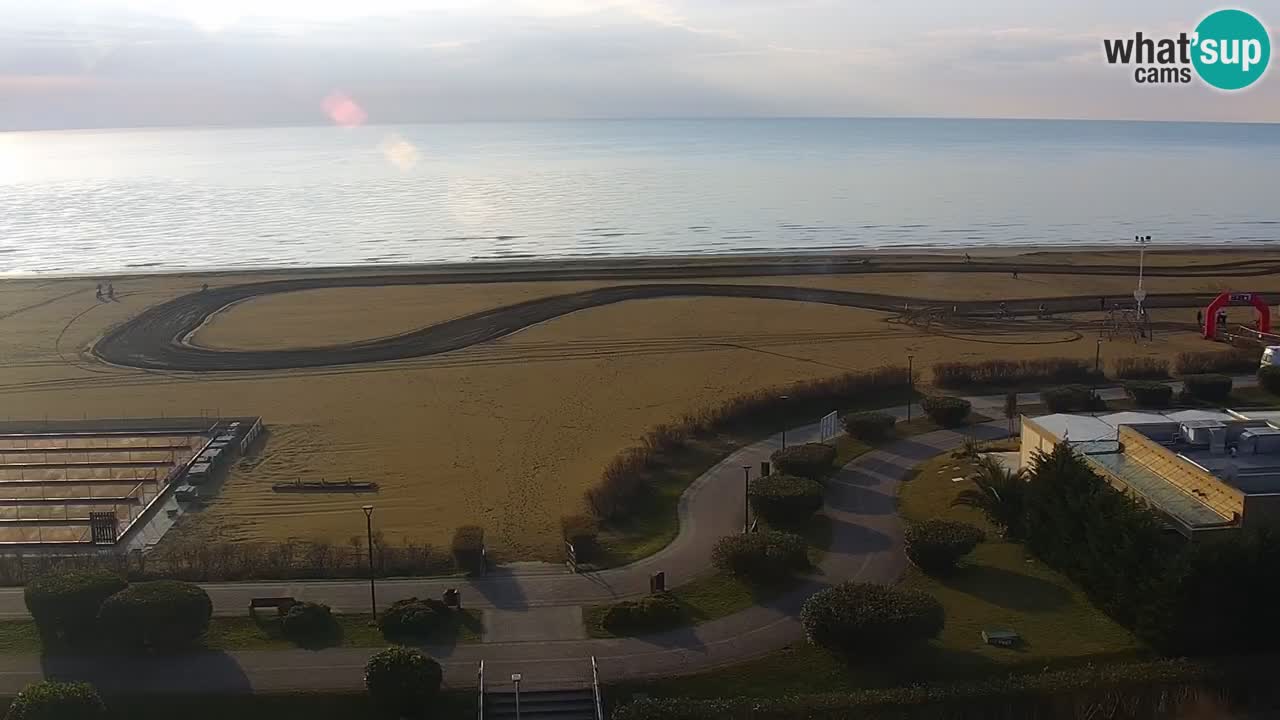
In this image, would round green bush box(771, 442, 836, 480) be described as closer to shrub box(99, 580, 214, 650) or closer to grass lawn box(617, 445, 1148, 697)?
grass lawn box(617, 445, 1148, 697)

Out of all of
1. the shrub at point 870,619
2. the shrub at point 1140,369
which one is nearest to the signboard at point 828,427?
the shrub at point 870,619

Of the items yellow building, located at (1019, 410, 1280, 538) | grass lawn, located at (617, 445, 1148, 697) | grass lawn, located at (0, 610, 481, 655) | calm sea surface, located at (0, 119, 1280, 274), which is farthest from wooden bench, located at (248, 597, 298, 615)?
calm sea surface, located at (0, 119, 1280, 274)

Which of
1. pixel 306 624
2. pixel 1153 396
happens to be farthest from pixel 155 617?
pixel 1153 396

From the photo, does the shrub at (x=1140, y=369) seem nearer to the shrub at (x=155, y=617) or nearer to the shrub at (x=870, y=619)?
the shrub at (x=870, y=619)

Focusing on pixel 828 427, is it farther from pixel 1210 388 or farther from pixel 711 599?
pixel 1210 388

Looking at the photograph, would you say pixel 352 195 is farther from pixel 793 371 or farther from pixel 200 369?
pixel 793 371

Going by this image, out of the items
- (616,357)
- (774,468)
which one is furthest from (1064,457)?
(616,357)
